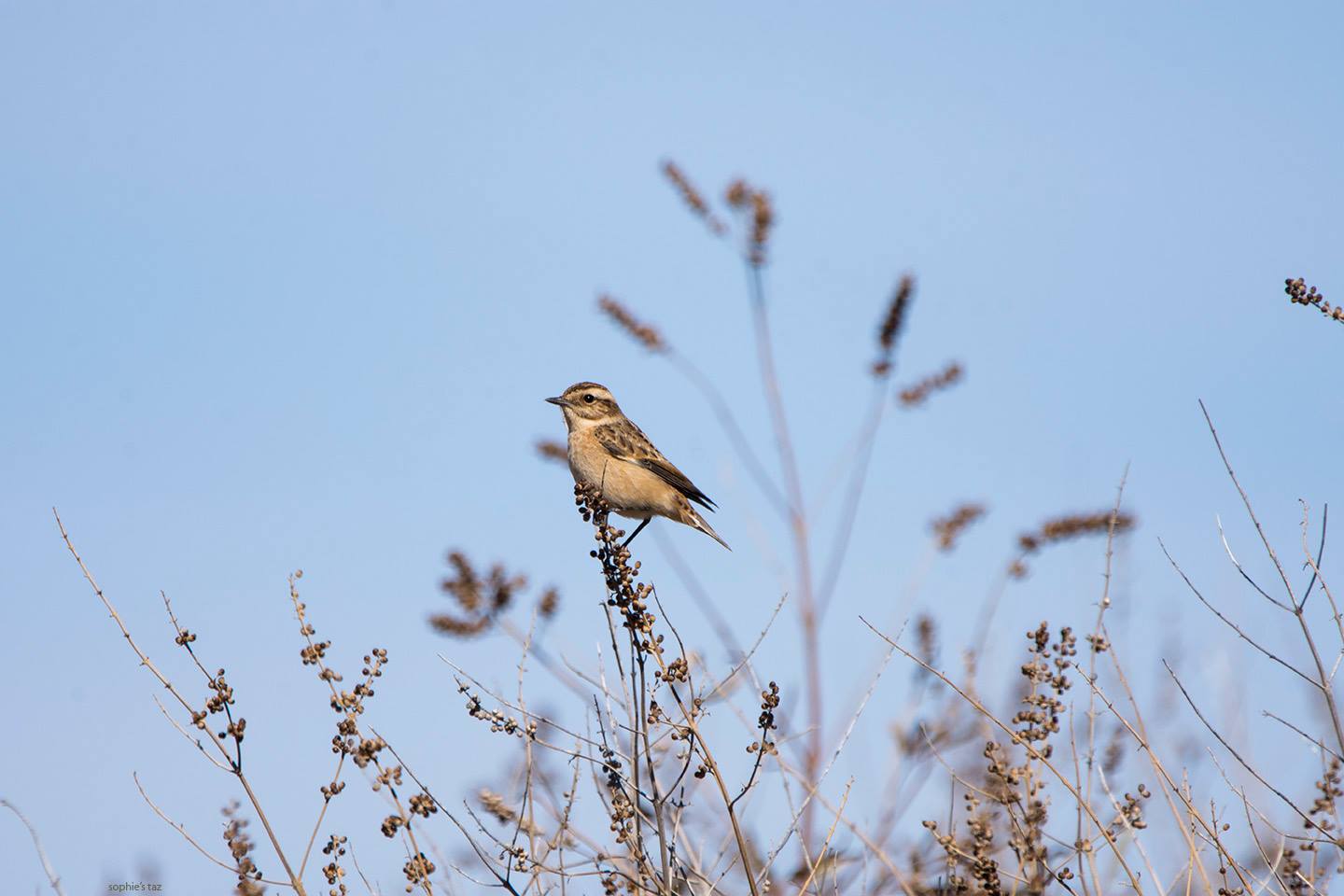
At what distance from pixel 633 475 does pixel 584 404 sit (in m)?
0.90

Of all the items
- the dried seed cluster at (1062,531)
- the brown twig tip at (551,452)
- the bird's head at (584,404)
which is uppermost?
the bird's head at (584,404)

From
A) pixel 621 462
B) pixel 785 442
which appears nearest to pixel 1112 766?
pixel 785 442

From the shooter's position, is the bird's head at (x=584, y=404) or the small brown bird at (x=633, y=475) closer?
the small brown bird at (x=633, y=475)

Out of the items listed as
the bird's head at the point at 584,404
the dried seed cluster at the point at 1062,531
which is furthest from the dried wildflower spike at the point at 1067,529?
the bird's head at the point at 584,404

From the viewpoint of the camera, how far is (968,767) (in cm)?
717

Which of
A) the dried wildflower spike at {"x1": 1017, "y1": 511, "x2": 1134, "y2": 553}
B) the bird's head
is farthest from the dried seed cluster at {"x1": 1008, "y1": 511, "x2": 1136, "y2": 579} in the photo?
the bird's head

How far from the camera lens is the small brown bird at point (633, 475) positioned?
951cm

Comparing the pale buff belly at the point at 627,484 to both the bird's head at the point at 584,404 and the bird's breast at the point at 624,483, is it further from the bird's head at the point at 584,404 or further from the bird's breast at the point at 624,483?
the bird's head at the point at 584,404

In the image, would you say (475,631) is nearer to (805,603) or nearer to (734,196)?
(805,603)

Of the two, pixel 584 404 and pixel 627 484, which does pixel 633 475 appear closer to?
pixel 627 484

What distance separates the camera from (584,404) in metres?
10.2

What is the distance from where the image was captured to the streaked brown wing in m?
9.55

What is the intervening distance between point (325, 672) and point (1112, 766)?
3.40m

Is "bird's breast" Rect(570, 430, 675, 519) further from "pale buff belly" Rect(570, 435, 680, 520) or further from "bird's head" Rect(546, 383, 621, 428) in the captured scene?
"bird's head" Rect(546, 383, 621, 428)
